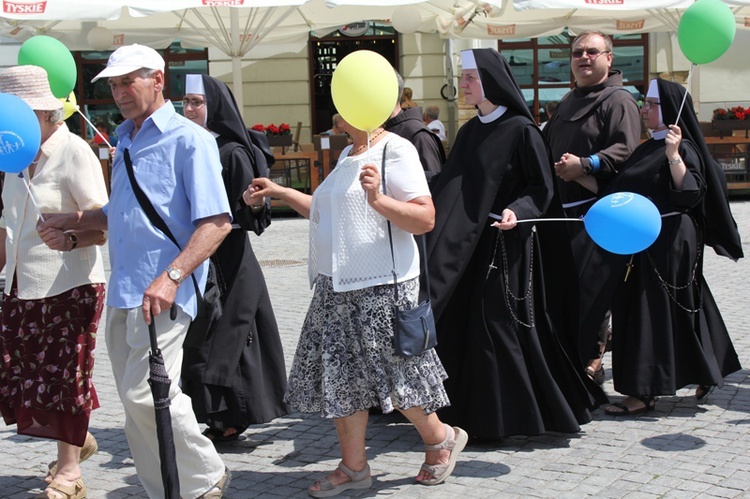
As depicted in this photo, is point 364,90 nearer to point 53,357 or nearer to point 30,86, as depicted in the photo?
point 30,86

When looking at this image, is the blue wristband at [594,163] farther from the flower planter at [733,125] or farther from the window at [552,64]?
the window at [552,64]

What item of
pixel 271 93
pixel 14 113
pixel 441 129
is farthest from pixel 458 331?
pixel 271 93

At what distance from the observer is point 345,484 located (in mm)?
4707

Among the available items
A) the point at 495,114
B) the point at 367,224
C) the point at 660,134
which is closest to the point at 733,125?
the point at 660,134

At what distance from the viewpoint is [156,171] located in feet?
13.5

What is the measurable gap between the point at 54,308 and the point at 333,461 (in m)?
1.55

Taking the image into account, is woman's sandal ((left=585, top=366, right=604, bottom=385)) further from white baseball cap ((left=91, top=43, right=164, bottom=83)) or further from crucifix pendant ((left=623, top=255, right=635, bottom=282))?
white baseball cap ((left=91, top=43, right=164, bottom=83))

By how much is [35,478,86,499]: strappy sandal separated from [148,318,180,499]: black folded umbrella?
0.81 meters

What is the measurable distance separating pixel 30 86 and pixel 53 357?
1.19 m

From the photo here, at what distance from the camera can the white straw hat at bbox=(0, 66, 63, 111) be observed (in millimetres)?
4670

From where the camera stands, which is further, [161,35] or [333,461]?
[161,35]

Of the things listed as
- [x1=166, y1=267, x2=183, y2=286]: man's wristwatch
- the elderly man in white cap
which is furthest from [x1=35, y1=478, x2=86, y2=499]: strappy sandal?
[x1=166, y1=267, x2=183, y2=286]: man's wristwatch

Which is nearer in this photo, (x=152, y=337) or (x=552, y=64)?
(x=152, y=337)

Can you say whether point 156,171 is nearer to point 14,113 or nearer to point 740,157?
point 14,113
